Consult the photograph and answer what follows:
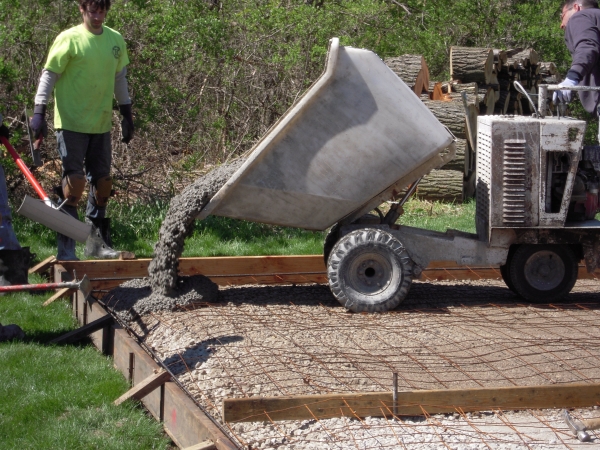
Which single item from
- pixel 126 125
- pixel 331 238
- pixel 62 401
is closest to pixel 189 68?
pixel 126 125

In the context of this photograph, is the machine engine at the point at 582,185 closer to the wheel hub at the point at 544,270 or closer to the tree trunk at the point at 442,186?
the wheel hub at the point at 544,270

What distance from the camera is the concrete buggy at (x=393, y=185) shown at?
5.16m

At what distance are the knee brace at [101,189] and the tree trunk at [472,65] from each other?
228 inches

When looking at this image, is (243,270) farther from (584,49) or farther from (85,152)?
(584,49)

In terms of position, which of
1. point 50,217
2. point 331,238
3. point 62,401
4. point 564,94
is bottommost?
point 62,401

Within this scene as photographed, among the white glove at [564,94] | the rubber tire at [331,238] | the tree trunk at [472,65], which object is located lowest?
the rubber tire at [331,238]

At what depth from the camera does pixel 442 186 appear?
32.6ft

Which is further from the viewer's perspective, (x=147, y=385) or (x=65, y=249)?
(x=65, y=249)

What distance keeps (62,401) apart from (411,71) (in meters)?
7.01

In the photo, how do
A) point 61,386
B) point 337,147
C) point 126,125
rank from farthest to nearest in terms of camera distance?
1. point 126,125
2. point 337,147
3. point 61,386

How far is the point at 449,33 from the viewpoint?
15500mm

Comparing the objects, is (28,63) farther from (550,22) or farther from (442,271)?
(550,22)

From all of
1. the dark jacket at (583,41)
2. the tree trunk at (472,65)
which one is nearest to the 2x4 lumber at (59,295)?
the dark jacket at (583,41)

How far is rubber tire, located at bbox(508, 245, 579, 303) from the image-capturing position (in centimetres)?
570
